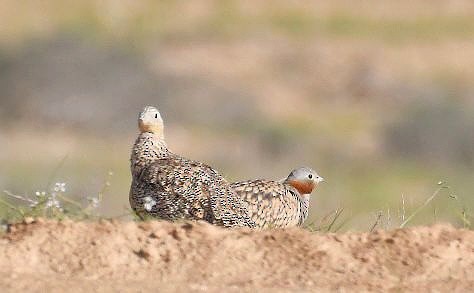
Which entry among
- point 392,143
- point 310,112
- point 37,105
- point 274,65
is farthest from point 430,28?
point 37,105

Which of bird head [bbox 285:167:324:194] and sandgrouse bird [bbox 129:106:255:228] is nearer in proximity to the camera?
sandgrouse bird [bbox 129:106:255:228]

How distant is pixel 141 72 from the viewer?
34.8 m

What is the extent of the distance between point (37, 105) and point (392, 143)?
7.72 metres

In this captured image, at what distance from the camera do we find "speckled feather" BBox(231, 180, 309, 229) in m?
7.88

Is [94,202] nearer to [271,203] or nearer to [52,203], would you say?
[52,203]

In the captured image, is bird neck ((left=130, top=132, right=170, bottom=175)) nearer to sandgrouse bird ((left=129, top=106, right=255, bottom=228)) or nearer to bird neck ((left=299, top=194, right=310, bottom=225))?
sandgrouse bird ((left=129, top=106, right=255, bottom=228))

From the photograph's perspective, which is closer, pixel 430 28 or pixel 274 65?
pixel 274 65

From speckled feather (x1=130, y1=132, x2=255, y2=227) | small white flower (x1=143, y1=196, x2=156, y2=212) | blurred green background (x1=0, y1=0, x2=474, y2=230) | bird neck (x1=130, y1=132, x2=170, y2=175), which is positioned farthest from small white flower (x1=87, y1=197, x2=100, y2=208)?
blurred green background (x1=0, y1=0, x2=474, y2=230)

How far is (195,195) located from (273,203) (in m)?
0.55

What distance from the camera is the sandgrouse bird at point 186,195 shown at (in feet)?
24.5

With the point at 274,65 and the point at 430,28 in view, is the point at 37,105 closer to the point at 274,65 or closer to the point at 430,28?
the point at 274,65

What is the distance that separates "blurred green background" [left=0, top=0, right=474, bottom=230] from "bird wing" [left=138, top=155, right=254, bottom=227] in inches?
440

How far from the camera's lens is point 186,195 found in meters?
7.54

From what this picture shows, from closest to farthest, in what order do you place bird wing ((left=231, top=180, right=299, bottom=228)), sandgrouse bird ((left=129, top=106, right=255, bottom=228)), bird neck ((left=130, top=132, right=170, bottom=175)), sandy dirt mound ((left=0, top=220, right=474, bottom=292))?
1. sandy dirt mound ((left=0, top=220, right=474, bottom=292))
2. sandgrouse bird ((left=129, top=106, right=255, bottom=228))
3. bird wing ((left=231, top=180, right=299, bottom=228))
4. bird neck ((left=130, top=132, right=170, bottom=175))
